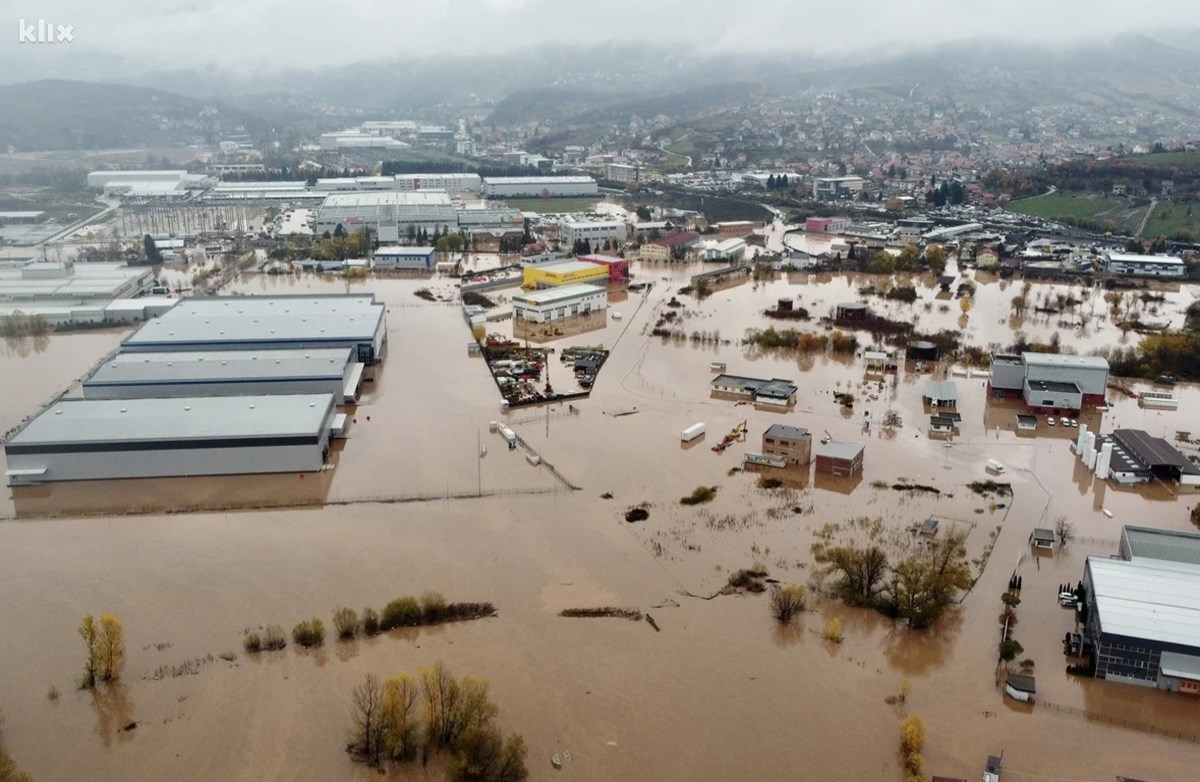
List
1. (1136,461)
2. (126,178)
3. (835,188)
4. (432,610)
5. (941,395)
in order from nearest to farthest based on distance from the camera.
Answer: (432,610)
(1136,461)
(941,395)
(126,178)
(835,188)

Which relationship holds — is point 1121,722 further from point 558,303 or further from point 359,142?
point 359,142

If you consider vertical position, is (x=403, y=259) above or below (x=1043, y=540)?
above

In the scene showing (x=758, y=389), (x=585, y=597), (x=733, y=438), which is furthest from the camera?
(x=758, y=389)

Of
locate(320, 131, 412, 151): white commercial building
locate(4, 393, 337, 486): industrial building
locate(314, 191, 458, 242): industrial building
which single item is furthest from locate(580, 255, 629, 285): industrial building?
locate(320, 131, 412, 151): white commercial building

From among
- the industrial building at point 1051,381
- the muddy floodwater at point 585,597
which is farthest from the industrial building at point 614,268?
the industrial building at point 1051,381

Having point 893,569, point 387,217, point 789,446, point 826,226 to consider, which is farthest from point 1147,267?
point 387,217

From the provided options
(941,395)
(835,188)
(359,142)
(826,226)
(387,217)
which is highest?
(359,142)
